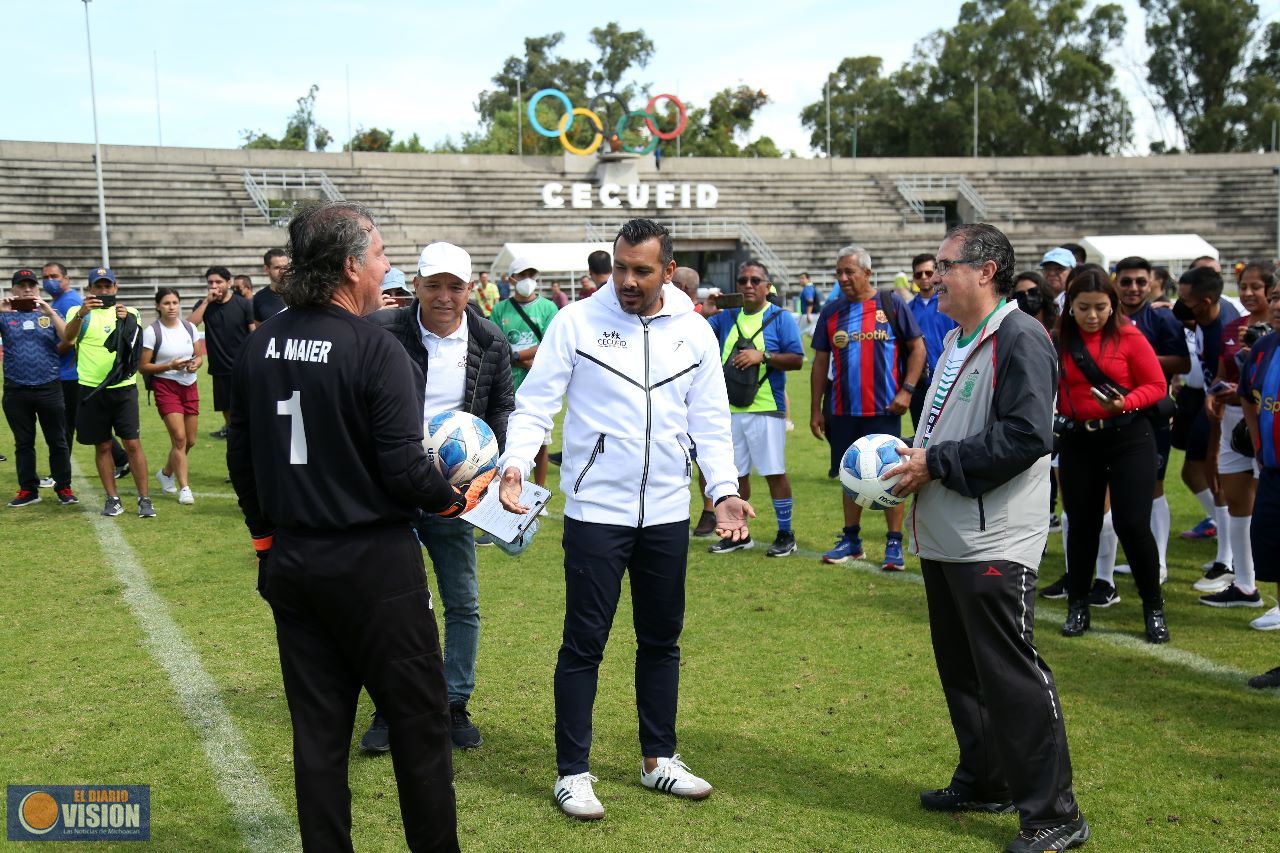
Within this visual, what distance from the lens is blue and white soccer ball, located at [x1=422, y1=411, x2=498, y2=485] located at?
12.7 ft

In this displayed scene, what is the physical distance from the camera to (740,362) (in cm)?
822

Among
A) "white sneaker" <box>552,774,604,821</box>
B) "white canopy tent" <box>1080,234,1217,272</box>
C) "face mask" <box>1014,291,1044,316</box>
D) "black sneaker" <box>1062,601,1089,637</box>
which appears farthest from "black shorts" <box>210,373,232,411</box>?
"white canopy tent" <box>1080,234,1217,272</box>

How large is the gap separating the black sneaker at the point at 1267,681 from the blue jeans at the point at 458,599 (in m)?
3.73

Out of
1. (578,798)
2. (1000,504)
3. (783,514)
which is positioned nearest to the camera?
(1000,504)

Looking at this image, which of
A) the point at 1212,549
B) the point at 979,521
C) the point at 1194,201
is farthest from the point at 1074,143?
the point at 979,521

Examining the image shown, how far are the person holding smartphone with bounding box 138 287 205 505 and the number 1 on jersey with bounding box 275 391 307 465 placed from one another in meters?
7.66

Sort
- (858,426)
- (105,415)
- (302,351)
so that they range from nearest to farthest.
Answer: (302,351) → (858,426) → (105,415)

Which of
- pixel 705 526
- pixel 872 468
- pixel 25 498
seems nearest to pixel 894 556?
pixel 705 526

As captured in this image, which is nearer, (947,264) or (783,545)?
(947,264)

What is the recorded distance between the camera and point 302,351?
3109 mm

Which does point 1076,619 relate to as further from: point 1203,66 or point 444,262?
point 1203,66

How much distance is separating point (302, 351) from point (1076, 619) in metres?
4.79

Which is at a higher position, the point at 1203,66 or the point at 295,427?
the point at 1203,66

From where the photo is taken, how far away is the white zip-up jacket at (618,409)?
4191mm
